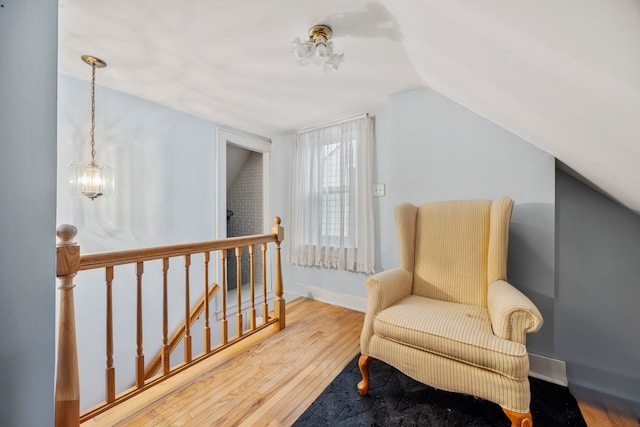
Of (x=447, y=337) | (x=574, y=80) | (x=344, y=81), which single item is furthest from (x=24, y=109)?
(x=344, y=81)

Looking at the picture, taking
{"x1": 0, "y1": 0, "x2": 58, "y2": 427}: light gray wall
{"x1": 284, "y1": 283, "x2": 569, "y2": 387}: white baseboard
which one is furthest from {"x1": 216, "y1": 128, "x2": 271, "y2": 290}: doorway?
{"x1": 0, "y1": 0, "x2": 58, "y2": 427}: light gray wall

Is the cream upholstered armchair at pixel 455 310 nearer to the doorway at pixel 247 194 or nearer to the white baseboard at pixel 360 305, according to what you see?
the white baseboard at pixel 360 305

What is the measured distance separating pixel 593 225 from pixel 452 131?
3.75 feet

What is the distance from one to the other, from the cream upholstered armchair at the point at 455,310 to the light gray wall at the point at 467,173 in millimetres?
285

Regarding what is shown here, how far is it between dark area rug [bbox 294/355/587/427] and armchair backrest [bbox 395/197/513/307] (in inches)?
21.6

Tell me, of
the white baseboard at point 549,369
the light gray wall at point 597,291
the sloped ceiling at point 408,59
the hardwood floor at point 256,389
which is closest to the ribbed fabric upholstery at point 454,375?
the hardwood floor at point 256,389

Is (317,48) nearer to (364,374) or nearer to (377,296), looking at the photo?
(377,296)

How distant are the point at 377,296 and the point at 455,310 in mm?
436

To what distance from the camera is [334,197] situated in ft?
9.05

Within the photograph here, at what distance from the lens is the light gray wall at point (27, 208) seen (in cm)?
56

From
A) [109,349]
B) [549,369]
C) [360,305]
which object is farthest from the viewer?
[360,305]

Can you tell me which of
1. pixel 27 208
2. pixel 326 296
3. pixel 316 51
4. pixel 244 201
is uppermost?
pixel 316 51

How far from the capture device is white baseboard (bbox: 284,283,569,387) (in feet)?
5.12

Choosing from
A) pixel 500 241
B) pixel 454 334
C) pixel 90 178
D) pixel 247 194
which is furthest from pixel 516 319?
pixel 247 194
